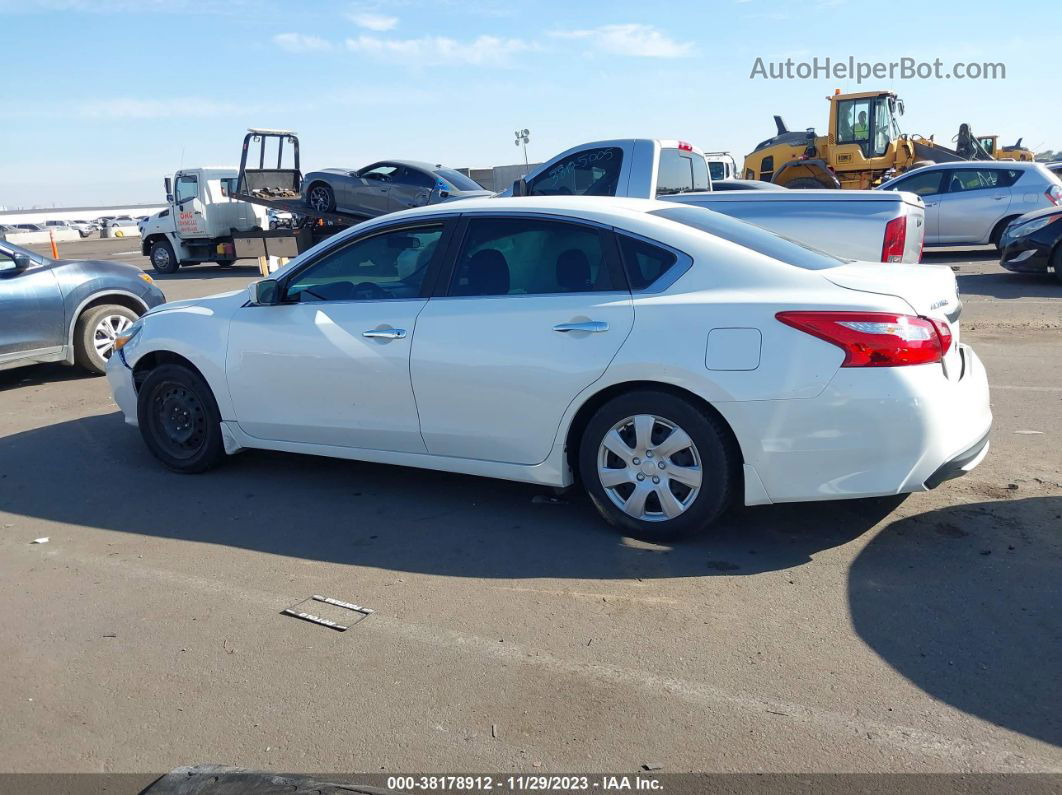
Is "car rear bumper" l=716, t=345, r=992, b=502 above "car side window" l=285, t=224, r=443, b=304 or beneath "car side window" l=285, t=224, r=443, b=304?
beneath

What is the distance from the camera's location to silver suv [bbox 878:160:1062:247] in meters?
15.7

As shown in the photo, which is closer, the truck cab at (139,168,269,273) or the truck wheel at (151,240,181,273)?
the truck cab at (139,168,269,273)

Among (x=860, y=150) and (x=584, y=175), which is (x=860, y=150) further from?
(x=584, y=175)

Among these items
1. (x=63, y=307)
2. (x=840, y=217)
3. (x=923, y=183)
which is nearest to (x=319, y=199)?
(x=63, y=307)

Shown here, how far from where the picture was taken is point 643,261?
459 centimetres

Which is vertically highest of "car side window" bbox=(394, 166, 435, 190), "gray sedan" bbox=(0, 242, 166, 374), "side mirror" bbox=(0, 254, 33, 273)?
"car side window" bbox=(394, 166, 435, 190)

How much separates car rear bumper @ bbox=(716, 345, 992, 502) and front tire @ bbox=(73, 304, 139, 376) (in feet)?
23.5

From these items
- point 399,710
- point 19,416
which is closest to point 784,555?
point 399,710

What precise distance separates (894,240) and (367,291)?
16.0 ft

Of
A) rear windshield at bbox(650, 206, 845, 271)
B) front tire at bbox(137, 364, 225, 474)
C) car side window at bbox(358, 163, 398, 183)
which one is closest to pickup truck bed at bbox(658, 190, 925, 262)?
rear windshield at bbox(650, 206, 845, 271)

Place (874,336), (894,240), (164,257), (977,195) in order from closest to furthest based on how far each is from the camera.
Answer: (874,336) → (894,240) → (977,195) → (164,257)

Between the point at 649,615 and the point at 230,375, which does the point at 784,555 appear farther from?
the point at 230,375

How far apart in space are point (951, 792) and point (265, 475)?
4404mm

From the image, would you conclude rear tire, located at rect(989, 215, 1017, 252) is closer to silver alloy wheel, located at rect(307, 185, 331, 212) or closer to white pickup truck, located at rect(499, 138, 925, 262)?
white pickup truck, located at rect(499, 138, 925, 262)
